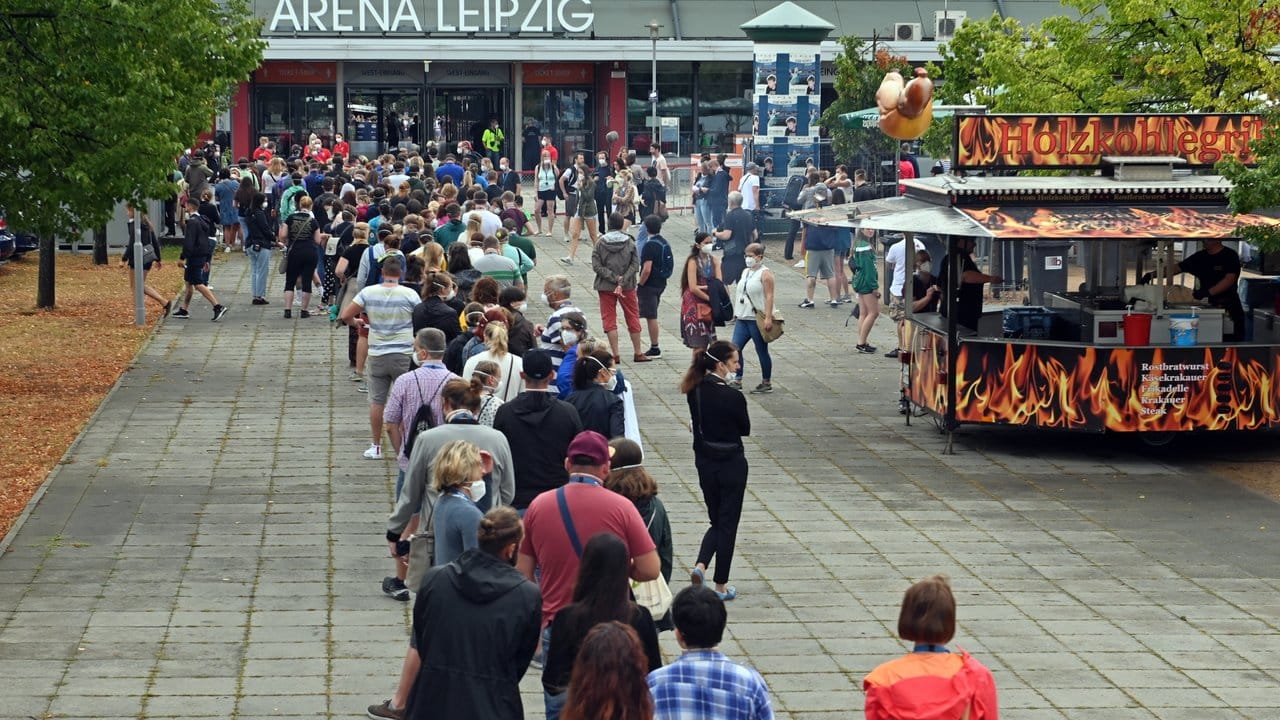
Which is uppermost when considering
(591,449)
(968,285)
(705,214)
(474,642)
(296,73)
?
(296,73)

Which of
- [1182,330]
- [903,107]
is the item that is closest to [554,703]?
[903,107]

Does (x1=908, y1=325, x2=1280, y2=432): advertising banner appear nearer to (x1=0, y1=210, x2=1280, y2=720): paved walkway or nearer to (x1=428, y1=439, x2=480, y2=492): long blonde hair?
(x1=0, y1=210, x2=1280, y2=720): paved walkway

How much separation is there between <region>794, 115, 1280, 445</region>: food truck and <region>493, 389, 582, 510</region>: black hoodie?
633 cm

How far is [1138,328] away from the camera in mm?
15109

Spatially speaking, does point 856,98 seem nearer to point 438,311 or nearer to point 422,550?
point 438,311

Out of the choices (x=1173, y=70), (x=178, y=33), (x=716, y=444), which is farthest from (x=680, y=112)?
(x=716, y=444)

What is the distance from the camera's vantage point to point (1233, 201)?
46.6ft

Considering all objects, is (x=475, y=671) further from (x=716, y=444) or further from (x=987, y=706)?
(x=716, y=444)

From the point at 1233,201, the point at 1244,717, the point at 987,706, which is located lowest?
the point at 1244,717

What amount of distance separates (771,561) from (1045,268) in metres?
10.8

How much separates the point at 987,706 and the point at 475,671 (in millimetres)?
1746

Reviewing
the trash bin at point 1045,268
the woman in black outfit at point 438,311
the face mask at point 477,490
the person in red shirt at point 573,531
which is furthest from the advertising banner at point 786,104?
the person in red shirt at point 573,531

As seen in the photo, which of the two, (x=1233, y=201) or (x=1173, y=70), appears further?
(x=1173, y=70)

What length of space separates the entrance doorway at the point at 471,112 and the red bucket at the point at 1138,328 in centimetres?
3875
